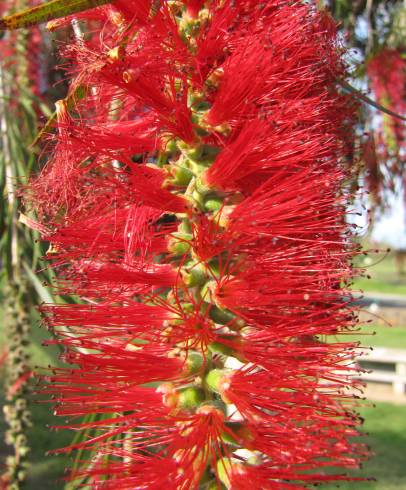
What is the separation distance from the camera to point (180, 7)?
101cm

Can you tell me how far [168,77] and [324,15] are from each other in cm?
38

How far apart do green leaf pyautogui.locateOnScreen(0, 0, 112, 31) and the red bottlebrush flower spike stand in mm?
99

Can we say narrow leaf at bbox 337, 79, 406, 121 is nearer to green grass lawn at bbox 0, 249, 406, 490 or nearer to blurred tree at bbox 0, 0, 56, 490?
blurred tree at bbox 0, 0, 56, 490

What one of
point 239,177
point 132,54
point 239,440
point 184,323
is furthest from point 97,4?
point 239,440

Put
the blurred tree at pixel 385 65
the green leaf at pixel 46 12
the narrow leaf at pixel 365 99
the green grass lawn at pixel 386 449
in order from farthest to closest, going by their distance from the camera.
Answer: the green grass lawn at pixel 386 449 → the blurred tree at pixel 385 65 → the narrow leaf at pixel 365 99 → the green leaf at pixel 46 12

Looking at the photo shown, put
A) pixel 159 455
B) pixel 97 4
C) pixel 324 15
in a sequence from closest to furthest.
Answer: pixel 97 4, pixel 159 455, pixel 324 15

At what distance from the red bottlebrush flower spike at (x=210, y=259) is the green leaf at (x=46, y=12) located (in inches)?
3.9

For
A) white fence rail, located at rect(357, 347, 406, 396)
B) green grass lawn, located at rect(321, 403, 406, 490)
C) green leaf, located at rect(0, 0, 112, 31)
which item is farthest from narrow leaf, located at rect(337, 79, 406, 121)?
white fence rail, located at rect(357, 347, 406, 396)

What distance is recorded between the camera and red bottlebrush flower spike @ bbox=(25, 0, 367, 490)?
91 cm

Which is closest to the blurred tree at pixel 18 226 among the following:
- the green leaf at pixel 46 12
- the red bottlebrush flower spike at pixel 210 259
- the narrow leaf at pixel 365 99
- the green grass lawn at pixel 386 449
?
the red bottlebrush flower spike at pixel 210 259

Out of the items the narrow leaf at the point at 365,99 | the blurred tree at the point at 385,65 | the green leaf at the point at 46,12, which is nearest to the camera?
the green leaf at the point at 46,12

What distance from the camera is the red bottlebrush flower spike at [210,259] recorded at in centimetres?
91

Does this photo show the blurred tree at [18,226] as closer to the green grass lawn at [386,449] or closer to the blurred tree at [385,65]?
the blurred tree at [385,65]

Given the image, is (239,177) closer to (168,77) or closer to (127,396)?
(168,77)
